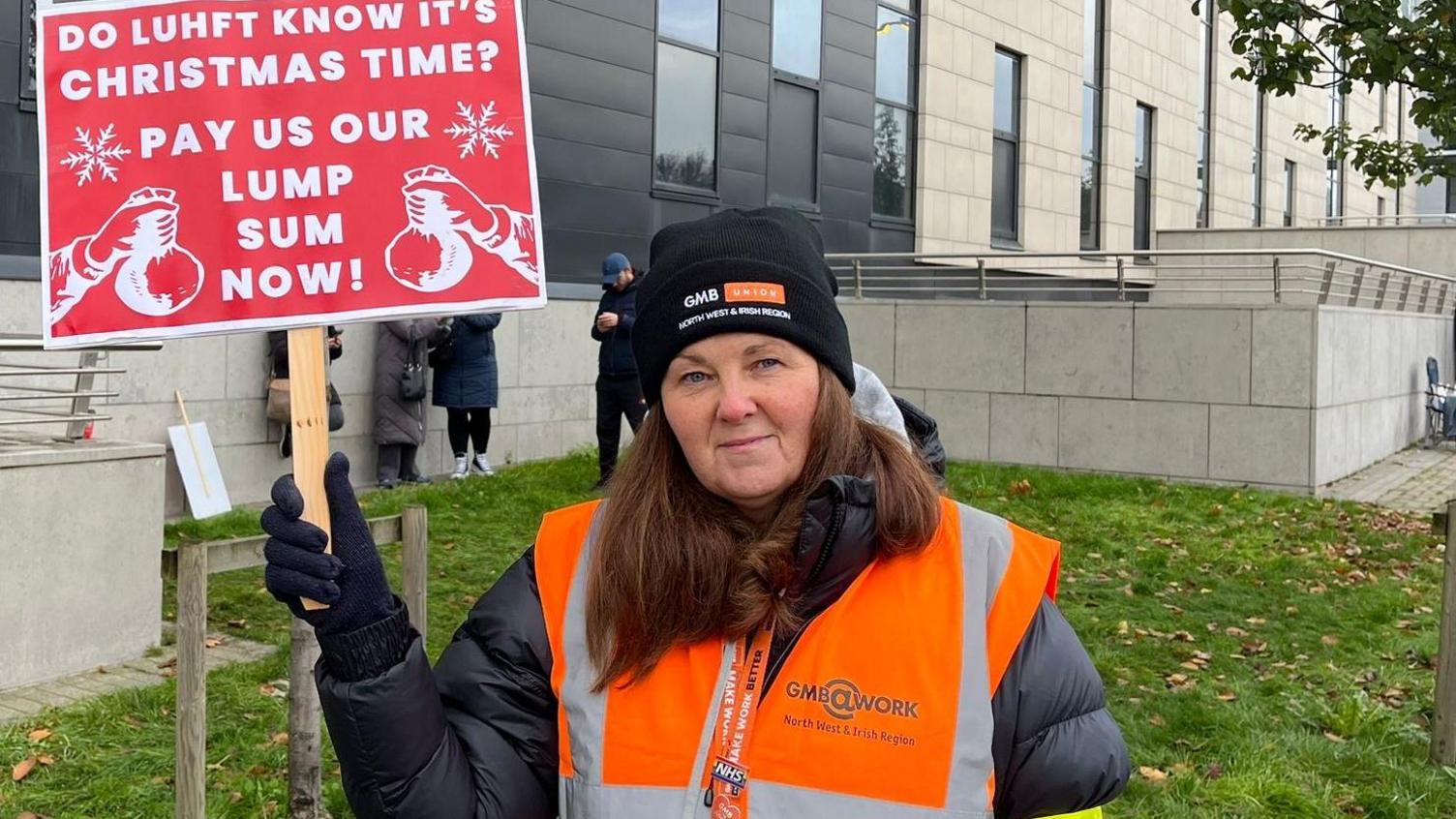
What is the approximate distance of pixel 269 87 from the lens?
113 inches

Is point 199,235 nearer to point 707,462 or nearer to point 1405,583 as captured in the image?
point 707,462

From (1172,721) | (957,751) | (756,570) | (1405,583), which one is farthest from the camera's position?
(1405,583)

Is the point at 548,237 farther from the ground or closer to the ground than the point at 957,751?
farther from the ground

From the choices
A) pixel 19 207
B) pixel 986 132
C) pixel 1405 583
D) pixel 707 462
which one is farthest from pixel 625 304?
pixel 986 132

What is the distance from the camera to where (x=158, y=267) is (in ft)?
9.17

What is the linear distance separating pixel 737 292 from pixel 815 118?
16.3m

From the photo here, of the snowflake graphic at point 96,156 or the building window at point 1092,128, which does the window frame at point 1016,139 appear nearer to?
the building window at point 1092,128

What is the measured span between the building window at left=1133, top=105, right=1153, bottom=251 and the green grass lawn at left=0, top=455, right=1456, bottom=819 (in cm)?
1569

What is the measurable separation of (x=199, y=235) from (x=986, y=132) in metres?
Result: 19.8

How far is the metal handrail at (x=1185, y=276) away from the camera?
13.4 meters

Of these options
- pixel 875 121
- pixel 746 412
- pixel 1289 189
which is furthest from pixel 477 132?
pixel 1289 189

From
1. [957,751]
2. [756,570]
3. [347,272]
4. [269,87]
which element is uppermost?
[269,87]

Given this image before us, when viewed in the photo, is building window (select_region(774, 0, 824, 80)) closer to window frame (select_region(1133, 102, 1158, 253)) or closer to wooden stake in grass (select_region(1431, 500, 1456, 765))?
window frame (select_region(1133, 102, 1158, 253))

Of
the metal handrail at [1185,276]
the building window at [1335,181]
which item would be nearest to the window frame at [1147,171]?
the metal handrail at [1185,276]
